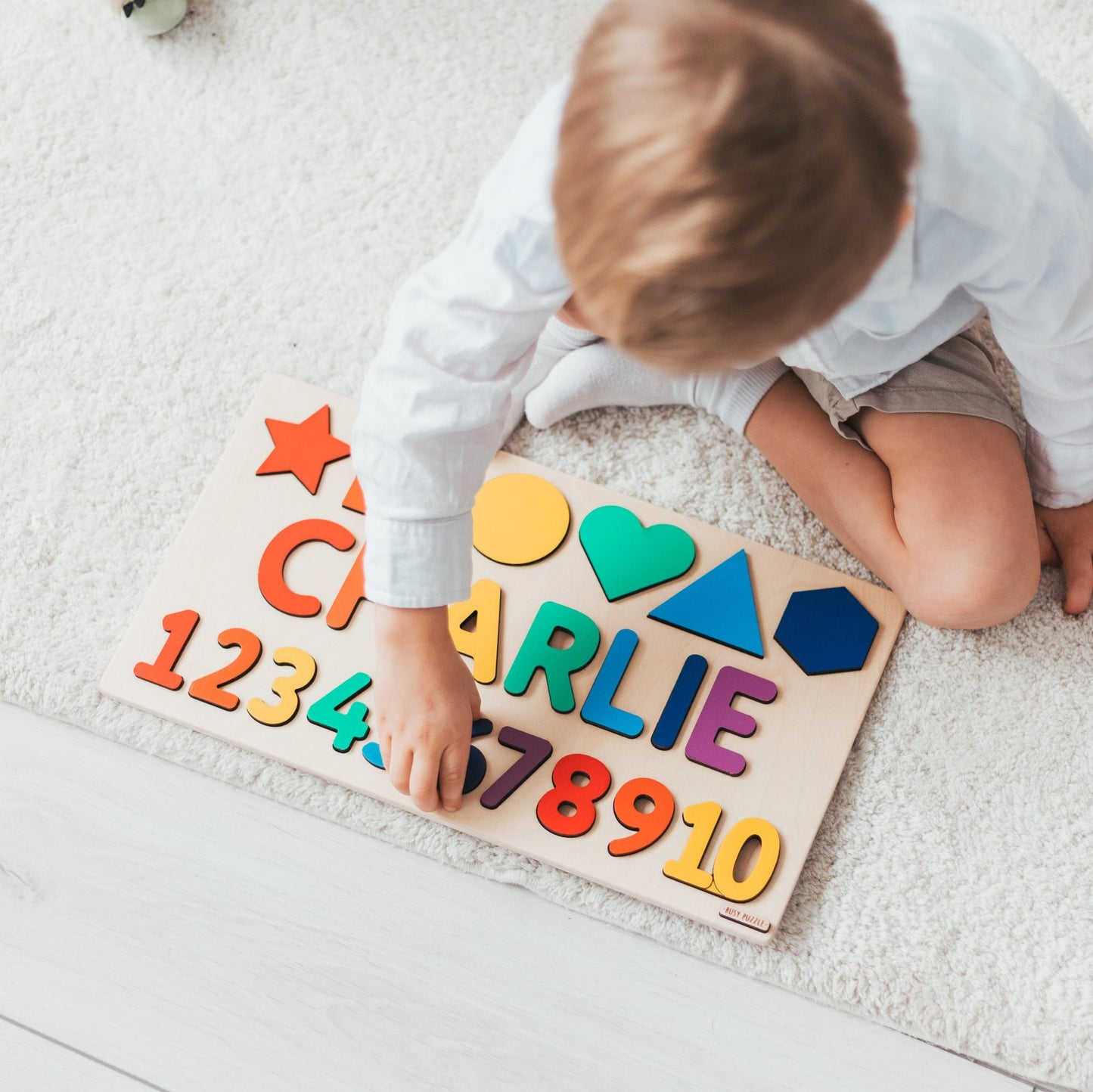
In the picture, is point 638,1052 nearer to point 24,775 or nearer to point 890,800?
point 890,800

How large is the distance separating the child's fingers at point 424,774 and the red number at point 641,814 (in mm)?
122

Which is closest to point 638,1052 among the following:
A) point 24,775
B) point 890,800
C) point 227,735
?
point 890,800

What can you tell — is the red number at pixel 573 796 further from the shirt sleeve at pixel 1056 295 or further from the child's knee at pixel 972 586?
the shirt sleeve at pixel 1056 295

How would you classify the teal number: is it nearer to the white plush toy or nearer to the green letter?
the green letter

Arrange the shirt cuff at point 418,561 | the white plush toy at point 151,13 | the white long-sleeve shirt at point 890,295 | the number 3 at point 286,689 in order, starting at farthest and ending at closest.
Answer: the white plush toy at point 151,13
the number 3 at point 286,689
the shirt cuff at point 418,561
the white long-sleeve shirt at point 890,295

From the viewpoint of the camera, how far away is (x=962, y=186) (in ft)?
1.73

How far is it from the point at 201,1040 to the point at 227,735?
0.64ft

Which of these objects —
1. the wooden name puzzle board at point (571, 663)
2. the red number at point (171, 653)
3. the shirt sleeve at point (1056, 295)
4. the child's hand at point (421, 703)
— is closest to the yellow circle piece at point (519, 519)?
the wooden name puzzle board at point (571, 663)

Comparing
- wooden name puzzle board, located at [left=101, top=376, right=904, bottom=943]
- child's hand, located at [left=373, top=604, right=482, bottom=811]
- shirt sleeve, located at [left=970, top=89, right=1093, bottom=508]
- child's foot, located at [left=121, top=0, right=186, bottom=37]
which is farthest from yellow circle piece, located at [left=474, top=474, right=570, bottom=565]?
child's foot, located at [left=121, top=0, right=186, bottom=37]

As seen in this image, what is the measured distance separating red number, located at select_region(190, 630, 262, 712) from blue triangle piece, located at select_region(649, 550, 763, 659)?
0.91 feet

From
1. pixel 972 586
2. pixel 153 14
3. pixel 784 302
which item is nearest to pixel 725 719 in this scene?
pixel 972 586

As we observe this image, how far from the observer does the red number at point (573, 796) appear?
2.35 feet

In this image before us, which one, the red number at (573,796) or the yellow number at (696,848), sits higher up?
the red number at (573,796)

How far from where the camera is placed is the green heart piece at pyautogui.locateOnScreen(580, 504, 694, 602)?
0.77m
